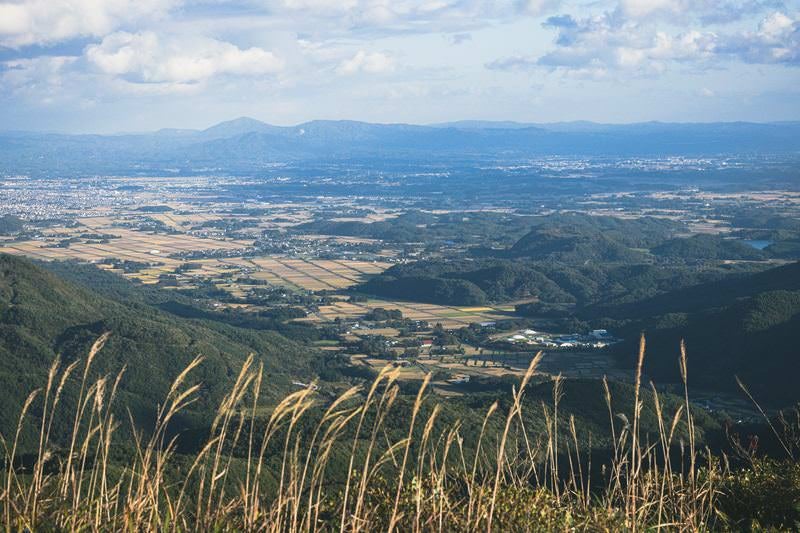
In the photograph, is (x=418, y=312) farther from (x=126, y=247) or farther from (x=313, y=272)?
(x=126, y=247)

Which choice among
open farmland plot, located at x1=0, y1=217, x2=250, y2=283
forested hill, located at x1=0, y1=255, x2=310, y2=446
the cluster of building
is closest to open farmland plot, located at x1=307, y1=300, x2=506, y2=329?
the cluster of building

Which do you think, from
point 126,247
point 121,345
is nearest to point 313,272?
point 126,247

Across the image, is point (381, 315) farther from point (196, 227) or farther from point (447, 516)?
point (196, 227)

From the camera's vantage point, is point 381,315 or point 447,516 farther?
point 381,315

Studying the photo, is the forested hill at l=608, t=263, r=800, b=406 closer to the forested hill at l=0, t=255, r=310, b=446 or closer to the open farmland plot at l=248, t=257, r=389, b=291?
the forested hill at l=0, t=255, r=310, b=446

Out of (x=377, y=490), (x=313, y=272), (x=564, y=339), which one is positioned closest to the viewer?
(x=377, y=490)

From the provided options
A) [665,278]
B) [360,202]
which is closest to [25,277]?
[665,278]

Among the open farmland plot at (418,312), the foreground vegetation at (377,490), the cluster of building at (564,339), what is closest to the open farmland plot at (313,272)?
the open farmland plot at (418,312)
